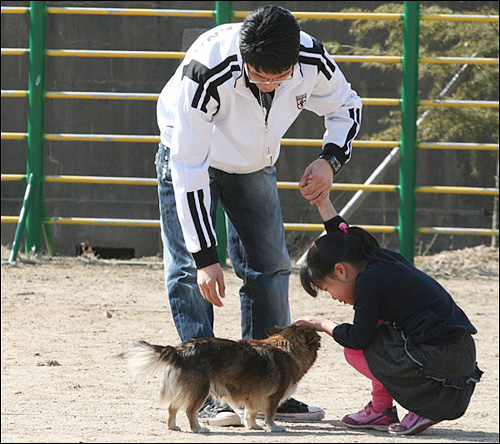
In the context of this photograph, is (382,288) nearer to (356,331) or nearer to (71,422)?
(356,331)

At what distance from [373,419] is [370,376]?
0.57 feet

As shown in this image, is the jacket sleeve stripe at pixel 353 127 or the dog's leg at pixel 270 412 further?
the jacket sleeve stripe at pixel 353 127

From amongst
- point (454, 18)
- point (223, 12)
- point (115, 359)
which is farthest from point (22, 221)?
point (454, 18)

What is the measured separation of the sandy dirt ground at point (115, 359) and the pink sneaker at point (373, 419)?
0.19 feet

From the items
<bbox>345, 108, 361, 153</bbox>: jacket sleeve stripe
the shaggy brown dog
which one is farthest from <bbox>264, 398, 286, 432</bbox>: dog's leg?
<bbox>345, 108, 361, 153</bbox>: jacket sleeve stripe

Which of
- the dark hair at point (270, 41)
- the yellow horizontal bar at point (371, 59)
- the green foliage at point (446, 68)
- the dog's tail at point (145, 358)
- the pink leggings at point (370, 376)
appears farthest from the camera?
the green foliage at point (446, 68)

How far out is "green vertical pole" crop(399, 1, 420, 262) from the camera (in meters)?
7.29

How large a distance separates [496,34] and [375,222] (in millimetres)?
2219

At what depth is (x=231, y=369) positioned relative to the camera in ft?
9.96

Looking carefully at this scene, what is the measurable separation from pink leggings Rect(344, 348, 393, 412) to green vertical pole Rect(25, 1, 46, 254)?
4.79m

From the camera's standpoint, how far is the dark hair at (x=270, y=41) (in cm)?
285

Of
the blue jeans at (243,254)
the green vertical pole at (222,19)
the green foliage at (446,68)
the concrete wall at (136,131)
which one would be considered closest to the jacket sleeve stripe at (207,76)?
the blue jeans at (243,254)

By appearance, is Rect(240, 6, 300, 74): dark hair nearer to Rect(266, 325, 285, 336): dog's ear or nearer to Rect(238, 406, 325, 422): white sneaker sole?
Rect(266, 325, 285, 336): dog's ear

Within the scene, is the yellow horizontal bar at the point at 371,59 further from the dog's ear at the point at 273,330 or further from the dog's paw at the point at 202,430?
the dog's paw at the point at 202,430
